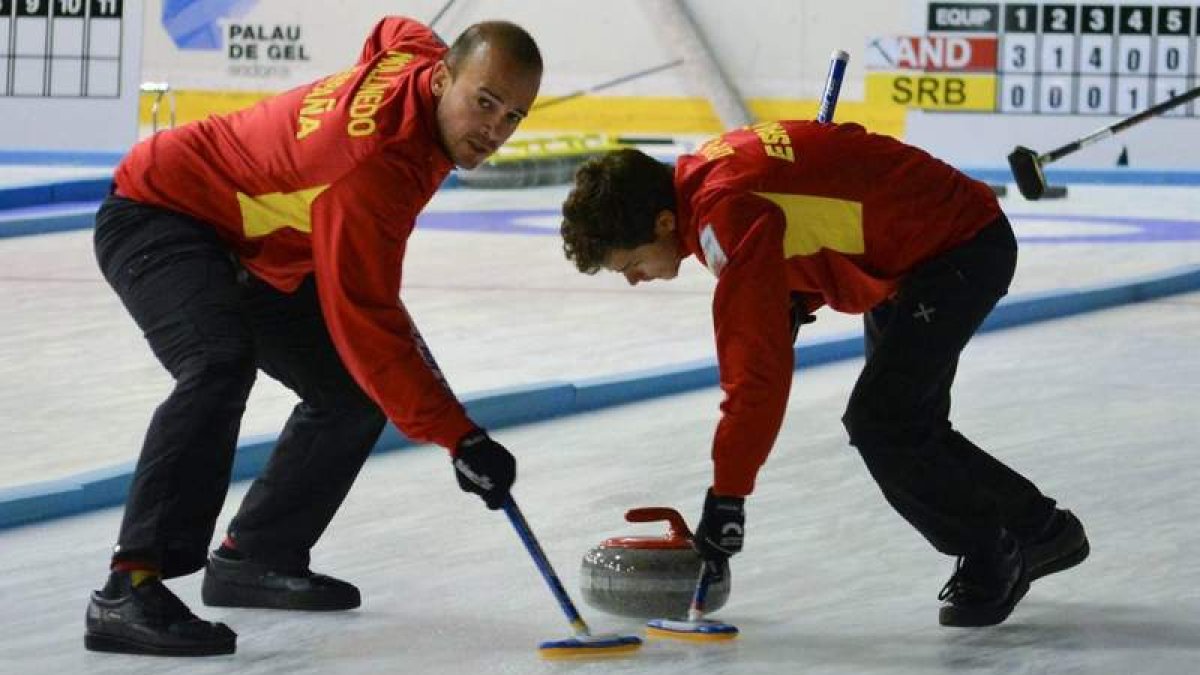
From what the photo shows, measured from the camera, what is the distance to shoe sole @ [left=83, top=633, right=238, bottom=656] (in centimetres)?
326

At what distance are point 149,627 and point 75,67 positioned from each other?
31.0ft

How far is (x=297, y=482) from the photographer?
3.67 meters

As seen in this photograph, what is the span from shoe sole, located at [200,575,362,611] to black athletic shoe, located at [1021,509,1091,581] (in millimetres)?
1064

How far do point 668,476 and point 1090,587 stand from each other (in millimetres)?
1218

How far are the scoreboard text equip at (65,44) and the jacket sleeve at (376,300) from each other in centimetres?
926

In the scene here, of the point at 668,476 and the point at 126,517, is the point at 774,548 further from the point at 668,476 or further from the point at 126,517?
the point at 126,517

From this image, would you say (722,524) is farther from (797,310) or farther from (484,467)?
(797,310)

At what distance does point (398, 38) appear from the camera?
3.66 meters

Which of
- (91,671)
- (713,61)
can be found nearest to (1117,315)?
(91,671)

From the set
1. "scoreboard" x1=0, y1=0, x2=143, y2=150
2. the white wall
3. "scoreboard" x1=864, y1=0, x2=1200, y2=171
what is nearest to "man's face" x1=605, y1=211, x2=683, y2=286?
"scoreboard" x1=0, y1=0, x2=143, y2=150

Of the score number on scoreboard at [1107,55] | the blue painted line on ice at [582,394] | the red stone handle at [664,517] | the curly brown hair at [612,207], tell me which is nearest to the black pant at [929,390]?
the red stone handle at [664,517]

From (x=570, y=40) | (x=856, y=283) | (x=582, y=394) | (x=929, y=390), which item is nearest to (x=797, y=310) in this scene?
(x=856, y=283)

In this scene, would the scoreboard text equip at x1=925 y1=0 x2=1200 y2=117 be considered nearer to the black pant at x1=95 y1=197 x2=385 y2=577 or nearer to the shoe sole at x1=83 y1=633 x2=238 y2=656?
the black pant at x1=95 y1=197 x2=385 y2=577

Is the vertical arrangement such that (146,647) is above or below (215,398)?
below
